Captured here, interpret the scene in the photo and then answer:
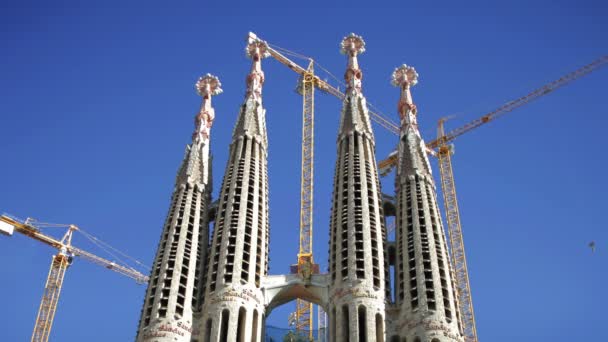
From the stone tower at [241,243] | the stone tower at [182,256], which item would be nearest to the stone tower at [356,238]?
the stone tower at [241,243]

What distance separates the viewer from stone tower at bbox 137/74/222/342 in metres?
62.8

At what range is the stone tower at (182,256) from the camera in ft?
206

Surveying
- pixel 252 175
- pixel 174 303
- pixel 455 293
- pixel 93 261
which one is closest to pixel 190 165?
pixel 252 175

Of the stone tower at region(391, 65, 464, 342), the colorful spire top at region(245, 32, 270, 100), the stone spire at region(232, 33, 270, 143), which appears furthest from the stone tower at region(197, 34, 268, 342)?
the stone tower at region(391, 65, 464, 342)

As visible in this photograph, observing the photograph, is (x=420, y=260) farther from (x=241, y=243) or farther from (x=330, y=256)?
(x=241, y=243)

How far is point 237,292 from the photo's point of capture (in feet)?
212

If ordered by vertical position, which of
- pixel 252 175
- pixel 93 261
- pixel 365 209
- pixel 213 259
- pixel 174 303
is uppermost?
pixel 93 261

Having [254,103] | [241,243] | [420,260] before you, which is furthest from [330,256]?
[254,103]

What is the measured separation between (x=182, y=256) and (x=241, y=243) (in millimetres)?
4804

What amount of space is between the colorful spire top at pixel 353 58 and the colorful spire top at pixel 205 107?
1365cm

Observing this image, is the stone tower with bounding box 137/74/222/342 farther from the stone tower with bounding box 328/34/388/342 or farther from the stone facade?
the stone tower with bounding box 328/34/388/342

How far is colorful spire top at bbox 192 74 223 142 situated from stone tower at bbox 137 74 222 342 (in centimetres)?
15

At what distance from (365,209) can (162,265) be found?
1697cm

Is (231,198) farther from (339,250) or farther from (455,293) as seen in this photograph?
(455,293)
